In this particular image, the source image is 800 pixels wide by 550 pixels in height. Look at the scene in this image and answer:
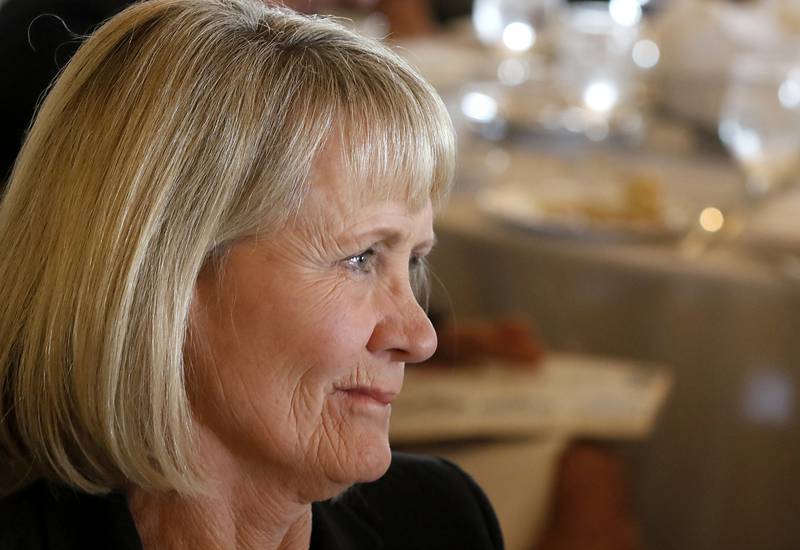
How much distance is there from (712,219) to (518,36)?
1.13 metres

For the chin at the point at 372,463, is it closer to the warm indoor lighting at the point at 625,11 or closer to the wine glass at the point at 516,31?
the wine glass at the point at 516,31

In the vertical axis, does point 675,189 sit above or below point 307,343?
below

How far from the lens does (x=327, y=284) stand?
854mm

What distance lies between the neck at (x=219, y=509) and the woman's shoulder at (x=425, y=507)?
155 millimetres

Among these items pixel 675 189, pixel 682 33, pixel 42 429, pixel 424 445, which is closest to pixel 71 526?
pixel 42 429

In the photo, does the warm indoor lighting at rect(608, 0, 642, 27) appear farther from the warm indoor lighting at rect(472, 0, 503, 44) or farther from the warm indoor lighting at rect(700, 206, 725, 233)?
the warm indoor lighting at rect(700, 206, 725, 233)

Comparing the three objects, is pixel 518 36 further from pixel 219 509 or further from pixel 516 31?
pixel 219 509

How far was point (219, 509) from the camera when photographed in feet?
2.89

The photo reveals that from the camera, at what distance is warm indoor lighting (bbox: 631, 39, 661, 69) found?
3297mm

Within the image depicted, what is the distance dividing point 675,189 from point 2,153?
57.2 inches

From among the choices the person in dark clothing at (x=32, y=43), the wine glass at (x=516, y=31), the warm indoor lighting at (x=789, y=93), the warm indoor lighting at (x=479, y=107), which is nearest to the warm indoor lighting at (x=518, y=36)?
the wine glass at (x=516, y=31)

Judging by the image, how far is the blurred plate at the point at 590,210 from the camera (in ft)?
Result: 6.95

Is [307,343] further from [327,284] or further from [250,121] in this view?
[250,121]

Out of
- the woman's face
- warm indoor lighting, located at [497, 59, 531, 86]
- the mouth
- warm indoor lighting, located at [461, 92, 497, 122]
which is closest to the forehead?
the woman's face
